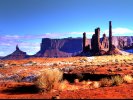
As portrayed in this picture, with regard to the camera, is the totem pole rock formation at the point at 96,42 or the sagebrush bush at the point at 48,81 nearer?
the sagebrush bush at the point at 48,81

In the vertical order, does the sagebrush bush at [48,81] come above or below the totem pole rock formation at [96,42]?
below

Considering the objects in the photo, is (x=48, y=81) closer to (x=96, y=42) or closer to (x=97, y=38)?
(x=96, y=42)

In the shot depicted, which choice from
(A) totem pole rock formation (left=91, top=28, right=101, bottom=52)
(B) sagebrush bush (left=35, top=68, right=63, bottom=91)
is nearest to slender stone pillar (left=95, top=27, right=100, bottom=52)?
(A) totem pole rock formation (left=91, top=28, right=101, bottom=52)

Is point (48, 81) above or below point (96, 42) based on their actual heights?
below

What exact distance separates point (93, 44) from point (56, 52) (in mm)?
100502

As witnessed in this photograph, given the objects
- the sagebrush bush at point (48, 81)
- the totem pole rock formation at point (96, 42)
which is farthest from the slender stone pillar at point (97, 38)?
the sagebrush bush at point (48, 81)

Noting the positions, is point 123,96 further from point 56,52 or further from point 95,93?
point 56,52

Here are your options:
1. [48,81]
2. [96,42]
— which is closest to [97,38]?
[96,42]

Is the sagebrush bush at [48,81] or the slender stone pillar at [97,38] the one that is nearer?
the sagebrush bush at [48,81]

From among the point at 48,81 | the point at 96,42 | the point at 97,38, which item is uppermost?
the point at 97,38

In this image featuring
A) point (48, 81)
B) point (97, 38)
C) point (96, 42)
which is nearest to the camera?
point (48, 81)

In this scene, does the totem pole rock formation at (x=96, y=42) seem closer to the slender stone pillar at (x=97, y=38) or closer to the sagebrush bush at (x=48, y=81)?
the slender stone pillar at (x=97, y=38)

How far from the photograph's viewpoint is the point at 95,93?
722 inches

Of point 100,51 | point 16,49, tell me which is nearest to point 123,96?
point 100,51
